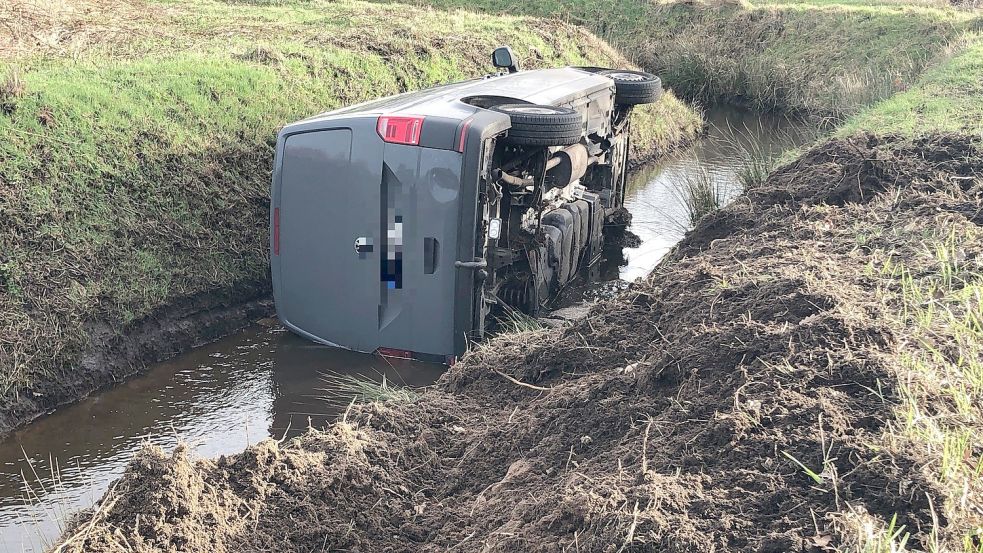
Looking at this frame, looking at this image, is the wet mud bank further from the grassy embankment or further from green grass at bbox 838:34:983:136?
green grass at bbox 838:34:983:136

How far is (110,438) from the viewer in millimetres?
6547

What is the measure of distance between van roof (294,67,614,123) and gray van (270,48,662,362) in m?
0.04

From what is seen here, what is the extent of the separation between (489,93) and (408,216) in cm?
191

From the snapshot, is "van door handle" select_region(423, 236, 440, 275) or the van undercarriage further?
the van undercarriage

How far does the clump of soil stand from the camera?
10.2 ft

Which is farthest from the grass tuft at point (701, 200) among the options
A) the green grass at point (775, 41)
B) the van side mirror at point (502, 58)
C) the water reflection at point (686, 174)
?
the green grass at point (775, 41)

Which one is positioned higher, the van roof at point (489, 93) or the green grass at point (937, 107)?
the van roof at point (489, 93)

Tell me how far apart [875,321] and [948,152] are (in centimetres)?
459

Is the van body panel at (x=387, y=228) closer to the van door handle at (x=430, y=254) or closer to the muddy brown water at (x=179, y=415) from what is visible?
the van door handle at (x=430, y=254)

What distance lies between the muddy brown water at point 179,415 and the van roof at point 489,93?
1876 mm

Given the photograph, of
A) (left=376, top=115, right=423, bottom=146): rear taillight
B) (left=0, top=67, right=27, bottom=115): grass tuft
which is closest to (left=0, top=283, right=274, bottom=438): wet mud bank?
(left=0, top=67, right=27, bottom=115): grass tuft

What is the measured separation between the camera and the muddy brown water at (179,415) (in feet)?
19.0

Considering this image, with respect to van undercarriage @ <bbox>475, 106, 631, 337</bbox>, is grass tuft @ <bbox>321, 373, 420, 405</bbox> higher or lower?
lower

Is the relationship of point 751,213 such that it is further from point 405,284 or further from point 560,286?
point 405,284
